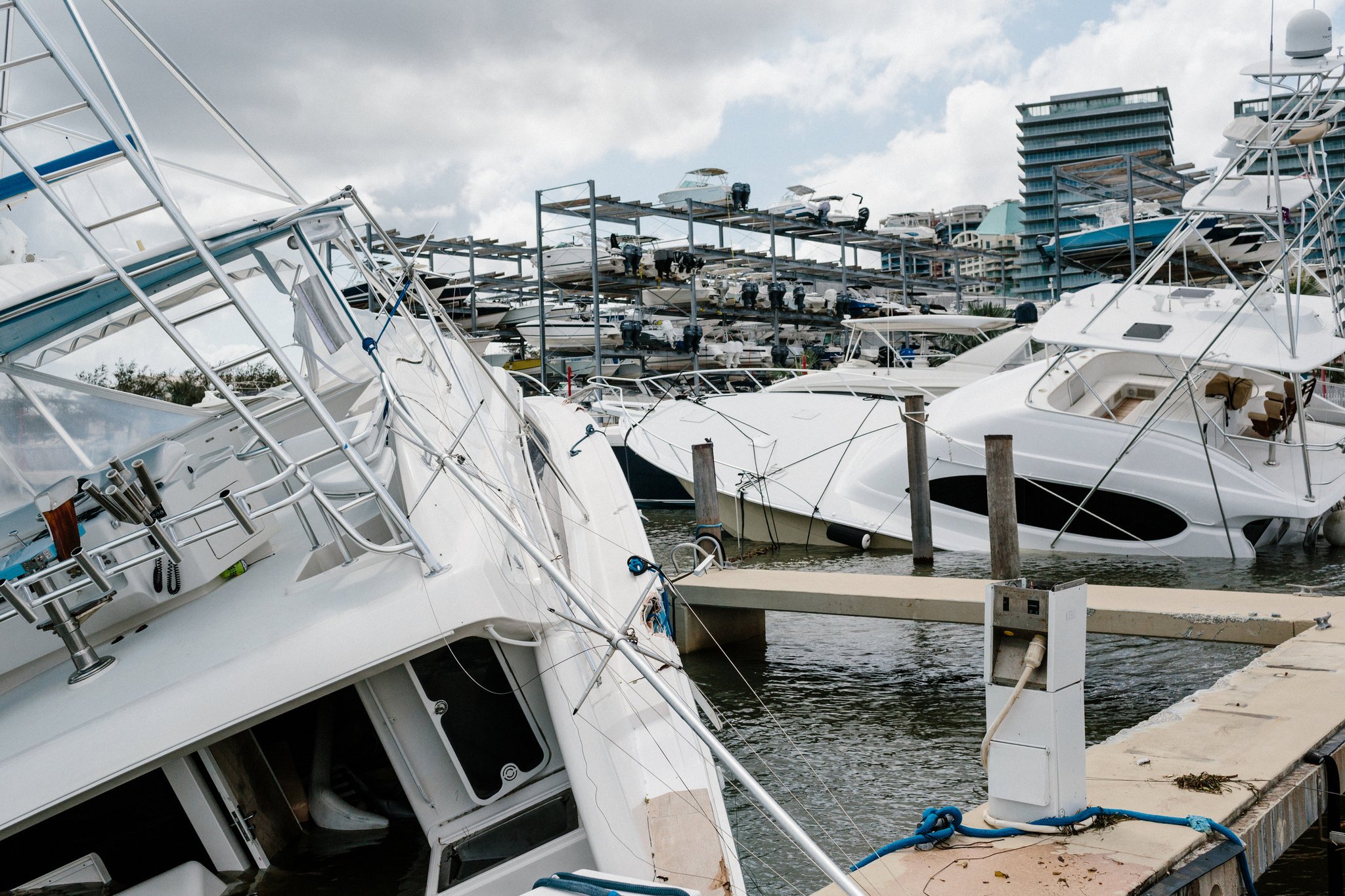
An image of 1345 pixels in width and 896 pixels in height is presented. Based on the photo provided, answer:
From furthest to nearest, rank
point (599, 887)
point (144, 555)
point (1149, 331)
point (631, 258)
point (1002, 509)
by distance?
point (631, 258) → point (1149, 331) → point (1002, 509) → point (144, 555) → point (599, 887)

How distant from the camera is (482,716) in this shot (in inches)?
150

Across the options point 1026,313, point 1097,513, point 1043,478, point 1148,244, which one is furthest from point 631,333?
point 1097,513

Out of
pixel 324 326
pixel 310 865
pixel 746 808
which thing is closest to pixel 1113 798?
pixel 746 808

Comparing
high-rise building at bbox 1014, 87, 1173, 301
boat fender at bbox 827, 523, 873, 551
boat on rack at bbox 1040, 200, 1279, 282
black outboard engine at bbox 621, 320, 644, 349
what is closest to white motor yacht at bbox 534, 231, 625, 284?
black outboard engine at bbox 621, 320, 644, 349

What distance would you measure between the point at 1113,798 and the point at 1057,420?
8.83 metres

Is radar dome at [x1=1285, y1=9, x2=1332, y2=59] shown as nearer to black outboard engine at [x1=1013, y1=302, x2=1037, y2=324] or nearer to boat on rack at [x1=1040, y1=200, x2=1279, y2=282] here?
black outboard engine at [x1=1013, y1=302, x2=1037, y2=324]

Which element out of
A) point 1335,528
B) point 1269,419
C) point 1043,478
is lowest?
point 1335,528

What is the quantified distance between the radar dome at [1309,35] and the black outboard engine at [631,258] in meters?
19.4

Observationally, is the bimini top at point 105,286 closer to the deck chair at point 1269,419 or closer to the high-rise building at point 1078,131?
the deck chair at point 1269,419

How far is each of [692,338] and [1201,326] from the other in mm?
17451

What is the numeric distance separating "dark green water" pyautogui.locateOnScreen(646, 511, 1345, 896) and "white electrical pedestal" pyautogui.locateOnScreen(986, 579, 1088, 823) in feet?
5.40

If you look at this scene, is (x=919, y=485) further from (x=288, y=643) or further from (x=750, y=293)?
(x=750, y=293)

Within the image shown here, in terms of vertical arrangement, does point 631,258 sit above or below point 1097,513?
above

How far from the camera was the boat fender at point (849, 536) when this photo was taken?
13.6 metres
